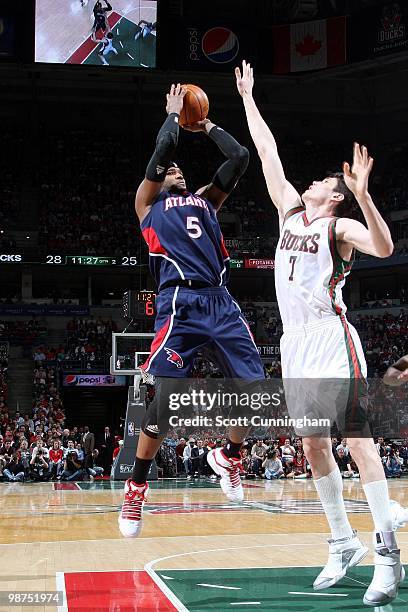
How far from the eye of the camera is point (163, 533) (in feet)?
34.8

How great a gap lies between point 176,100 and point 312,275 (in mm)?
1542

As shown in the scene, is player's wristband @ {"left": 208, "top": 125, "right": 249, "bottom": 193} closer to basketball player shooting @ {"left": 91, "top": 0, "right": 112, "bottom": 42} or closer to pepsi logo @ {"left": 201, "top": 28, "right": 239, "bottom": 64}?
basketball player shooting @ {"left": 91, "top": 0, "right": 112, "bottom": 42}

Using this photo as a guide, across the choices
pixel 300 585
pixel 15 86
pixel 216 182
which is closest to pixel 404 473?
pixel 300 585

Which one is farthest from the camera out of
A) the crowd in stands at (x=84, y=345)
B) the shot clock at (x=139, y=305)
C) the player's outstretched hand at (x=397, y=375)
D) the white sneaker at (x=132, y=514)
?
the crowd in stands at (x=84, y=345)

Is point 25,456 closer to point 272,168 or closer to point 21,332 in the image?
point 21,332

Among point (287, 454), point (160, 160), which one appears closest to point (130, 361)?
point (287, 454)

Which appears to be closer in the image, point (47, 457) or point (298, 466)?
point (47, 457)

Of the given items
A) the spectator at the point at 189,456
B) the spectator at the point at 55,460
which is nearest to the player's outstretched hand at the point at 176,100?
the spectator at the point at 55,460

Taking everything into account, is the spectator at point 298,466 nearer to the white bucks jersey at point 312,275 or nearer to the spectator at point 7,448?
the spectator at point 7,448

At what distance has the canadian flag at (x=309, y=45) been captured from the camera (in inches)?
1201

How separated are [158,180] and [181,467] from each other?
17737 mm

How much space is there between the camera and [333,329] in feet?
17.6

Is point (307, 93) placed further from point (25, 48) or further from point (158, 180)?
point (158, 180)

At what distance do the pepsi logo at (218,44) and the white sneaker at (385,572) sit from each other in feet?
88.4
